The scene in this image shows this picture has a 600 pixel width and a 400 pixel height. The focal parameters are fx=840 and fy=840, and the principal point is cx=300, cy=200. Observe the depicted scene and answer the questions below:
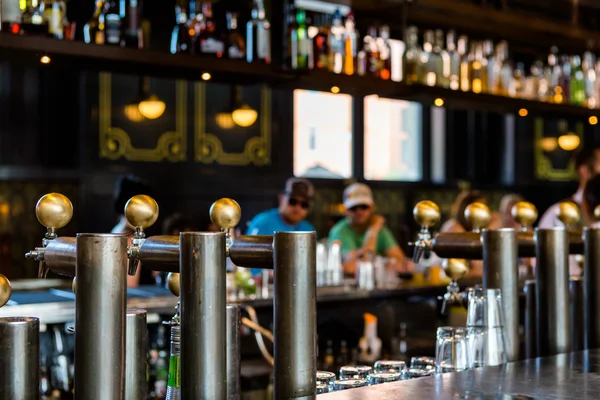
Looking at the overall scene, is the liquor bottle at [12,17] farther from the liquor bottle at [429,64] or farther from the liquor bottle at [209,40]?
the liquor bottle at [429,64]

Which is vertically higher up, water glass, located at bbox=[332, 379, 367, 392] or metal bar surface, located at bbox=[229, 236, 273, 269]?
metal bar surface, located at bbox=[229, 236, 273, 269]

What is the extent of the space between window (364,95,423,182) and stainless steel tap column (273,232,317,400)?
21.3ft

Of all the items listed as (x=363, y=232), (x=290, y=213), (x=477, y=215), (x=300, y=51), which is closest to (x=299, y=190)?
(x=290, y=213)

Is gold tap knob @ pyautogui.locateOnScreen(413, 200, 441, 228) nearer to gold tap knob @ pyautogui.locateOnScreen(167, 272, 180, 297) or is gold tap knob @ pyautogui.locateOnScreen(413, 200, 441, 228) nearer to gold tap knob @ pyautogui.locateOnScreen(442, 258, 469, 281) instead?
gold tap knob @ pyautogui.locateOnScreen(442, 258, 469, 281)

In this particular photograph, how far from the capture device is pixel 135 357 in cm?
99

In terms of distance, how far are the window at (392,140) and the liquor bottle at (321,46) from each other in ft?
11.4

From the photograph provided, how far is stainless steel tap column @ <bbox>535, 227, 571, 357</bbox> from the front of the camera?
128cm

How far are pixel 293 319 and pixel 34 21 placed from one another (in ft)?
7.86

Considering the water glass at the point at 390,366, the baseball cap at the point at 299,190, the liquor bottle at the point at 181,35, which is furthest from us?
the baseball cap at the point at 299,190

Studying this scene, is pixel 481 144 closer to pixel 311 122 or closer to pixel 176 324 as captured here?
pixel 311 122

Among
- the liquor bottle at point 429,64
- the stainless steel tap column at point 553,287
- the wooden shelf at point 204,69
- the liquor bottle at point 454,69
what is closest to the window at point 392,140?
the liquor bottle at point 454,69

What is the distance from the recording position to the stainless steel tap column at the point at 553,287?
1283mm

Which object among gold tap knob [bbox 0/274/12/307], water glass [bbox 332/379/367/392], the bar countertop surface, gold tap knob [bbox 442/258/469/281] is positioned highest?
gold tap knob [bbox 0/274/12/307]

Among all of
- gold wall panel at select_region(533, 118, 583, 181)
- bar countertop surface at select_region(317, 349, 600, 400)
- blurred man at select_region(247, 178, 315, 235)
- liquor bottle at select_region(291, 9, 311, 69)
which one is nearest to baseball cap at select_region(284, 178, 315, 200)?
blurred man at select_region(247, 178, 315, 235)
